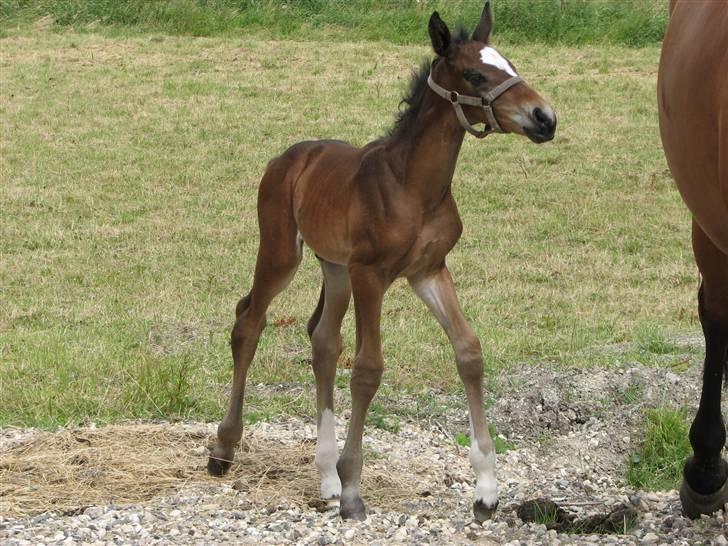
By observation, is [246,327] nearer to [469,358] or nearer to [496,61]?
[469,358]

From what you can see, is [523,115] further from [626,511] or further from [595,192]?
[595,192]

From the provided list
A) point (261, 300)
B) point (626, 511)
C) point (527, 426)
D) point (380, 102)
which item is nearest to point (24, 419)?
point (261, 300)

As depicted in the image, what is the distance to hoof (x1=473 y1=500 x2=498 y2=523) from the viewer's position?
180 inches

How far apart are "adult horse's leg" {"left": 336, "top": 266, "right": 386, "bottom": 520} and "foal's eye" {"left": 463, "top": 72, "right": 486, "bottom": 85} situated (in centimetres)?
79

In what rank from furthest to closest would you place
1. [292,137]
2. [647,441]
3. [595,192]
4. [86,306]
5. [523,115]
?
[292,137], [595,192], [86,306], [647,441], [523,115]

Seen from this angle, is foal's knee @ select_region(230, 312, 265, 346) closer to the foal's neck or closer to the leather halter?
the foal's neck

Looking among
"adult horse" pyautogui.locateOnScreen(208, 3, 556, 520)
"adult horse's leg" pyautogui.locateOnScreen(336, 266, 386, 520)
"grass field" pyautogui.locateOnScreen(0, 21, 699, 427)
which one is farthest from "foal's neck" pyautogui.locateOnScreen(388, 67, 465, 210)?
"grass field" pyautogui.locateOnScreen(0, 21, 699, 427)

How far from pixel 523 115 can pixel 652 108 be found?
38.5 ft

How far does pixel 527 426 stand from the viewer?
6.12 metres

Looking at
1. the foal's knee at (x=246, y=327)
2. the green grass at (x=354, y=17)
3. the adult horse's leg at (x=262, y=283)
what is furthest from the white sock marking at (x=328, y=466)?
the green grass at (x=354, y=17)

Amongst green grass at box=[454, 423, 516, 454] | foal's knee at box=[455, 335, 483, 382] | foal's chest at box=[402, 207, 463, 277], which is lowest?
green grass at box=[454, 423, 516, 454]

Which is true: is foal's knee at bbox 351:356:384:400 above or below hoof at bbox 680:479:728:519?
above

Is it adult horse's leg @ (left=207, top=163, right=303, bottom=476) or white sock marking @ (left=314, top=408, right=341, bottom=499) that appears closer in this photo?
white sock marking @ (left=314, top=408, right=341, bottom=499)

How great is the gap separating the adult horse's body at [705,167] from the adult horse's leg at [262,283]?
1610 millimetres
